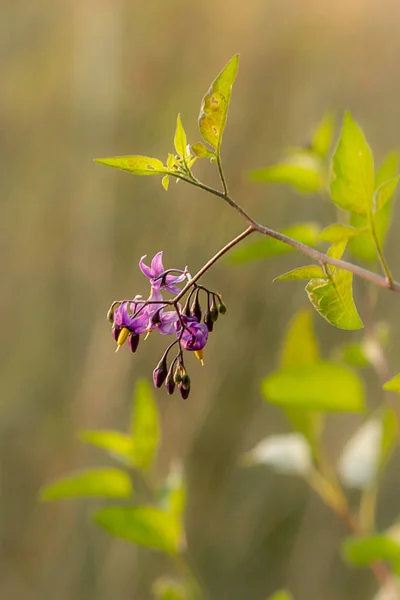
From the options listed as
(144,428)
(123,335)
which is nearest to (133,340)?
(123,335)

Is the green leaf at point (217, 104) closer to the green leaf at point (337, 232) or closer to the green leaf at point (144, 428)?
the green leaf at point (337, 232)

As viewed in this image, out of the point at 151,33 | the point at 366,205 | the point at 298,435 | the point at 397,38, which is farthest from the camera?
the point at 151,33

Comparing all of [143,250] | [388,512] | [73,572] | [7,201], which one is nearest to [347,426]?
[388,512]

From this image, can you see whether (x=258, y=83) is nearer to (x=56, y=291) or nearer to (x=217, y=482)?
(x=56, y=291)

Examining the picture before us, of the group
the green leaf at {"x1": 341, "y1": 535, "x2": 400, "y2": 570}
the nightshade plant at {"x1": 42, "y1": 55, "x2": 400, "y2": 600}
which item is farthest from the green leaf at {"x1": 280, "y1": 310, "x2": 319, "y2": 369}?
the green leaf at {"x1": 341, "y1": 535, "x2": 400, "y2": 570}

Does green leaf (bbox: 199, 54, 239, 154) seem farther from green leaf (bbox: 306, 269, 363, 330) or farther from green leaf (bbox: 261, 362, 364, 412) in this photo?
green leaf (bbox: 261, 362, 364, 412)

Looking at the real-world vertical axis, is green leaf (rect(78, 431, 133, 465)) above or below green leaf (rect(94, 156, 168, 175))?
below
